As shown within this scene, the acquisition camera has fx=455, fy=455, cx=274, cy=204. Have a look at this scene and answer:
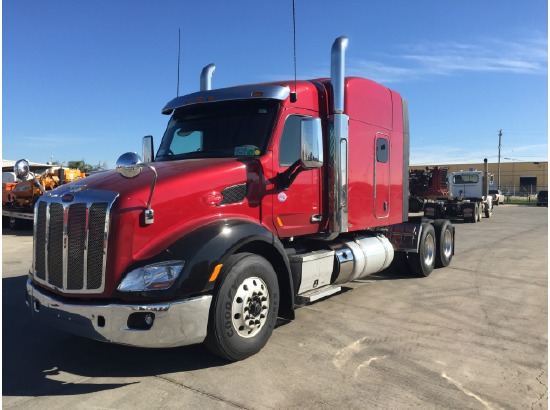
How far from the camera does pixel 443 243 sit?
9.39 metres

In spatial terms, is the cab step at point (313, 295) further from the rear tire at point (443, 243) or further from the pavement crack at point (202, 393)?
the rear tire at point (443, 243)

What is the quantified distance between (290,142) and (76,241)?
251 centimetres

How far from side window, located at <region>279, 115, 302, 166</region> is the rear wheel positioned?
163 inches

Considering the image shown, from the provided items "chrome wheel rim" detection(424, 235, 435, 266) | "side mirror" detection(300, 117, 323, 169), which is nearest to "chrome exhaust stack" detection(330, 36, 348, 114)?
"side mirror" detection(300, 117, 323, 169)

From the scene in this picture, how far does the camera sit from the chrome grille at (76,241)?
12.7 ft

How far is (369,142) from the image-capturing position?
22.5 feet

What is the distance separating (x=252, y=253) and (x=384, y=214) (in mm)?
3579

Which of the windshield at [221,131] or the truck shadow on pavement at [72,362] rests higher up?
the windshield at [221,131]

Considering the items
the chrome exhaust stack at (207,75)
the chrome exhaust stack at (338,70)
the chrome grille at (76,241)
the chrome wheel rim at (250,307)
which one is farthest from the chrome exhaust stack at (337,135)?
the chrome grille at (76,241)

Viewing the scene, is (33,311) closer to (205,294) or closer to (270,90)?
(205,294)

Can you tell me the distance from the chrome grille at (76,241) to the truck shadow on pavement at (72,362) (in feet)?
2.57

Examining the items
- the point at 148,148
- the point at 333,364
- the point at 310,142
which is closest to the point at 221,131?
the point at 310,142

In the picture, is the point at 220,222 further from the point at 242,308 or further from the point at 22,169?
the point at 22,169

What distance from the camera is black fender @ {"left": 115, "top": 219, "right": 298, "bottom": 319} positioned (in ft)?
12.4
